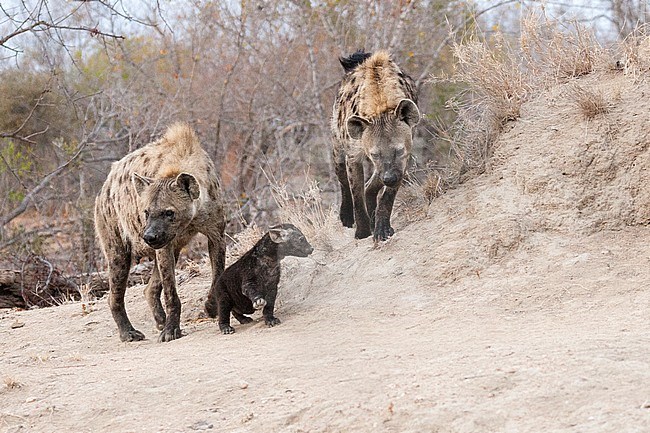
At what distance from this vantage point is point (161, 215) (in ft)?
19.1

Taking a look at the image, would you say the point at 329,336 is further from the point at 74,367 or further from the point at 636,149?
the point at 636,149

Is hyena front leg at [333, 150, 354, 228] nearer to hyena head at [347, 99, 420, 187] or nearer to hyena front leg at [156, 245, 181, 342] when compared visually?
hyena head at [347, 99, 420, 187]

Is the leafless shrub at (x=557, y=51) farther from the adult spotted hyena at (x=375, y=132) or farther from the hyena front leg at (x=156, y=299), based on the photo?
the hyena front leg at (x=156, y=299)

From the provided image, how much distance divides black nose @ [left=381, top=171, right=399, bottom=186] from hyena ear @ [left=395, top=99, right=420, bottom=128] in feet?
1.67

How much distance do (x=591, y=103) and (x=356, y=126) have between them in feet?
5.76

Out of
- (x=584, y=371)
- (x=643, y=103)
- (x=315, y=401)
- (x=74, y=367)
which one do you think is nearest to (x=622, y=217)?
(x=643, y=103)

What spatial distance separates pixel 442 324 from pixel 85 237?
6884 millimetres

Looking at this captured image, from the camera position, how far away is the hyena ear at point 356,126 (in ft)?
21.9

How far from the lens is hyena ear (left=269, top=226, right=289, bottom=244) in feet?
19.7

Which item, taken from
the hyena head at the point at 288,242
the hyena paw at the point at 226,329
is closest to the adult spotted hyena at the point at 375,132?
the hyena head at the point at 288,242

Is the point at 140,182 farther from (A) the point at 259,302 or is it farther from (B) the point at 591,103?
→ (B) the point at 591,103

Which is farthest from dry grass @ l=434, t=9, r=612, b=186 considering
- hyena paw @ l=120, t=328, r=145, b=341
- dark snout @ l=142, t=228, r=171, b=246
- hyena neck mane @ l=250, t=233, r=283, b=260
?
hyena paw @ l=120, t=328, r=145, b=341

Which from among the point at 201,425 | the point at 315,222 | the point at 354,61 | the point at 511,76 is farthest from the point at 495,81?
the point at 201,425

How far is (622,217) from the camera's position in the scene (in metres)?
5.89
